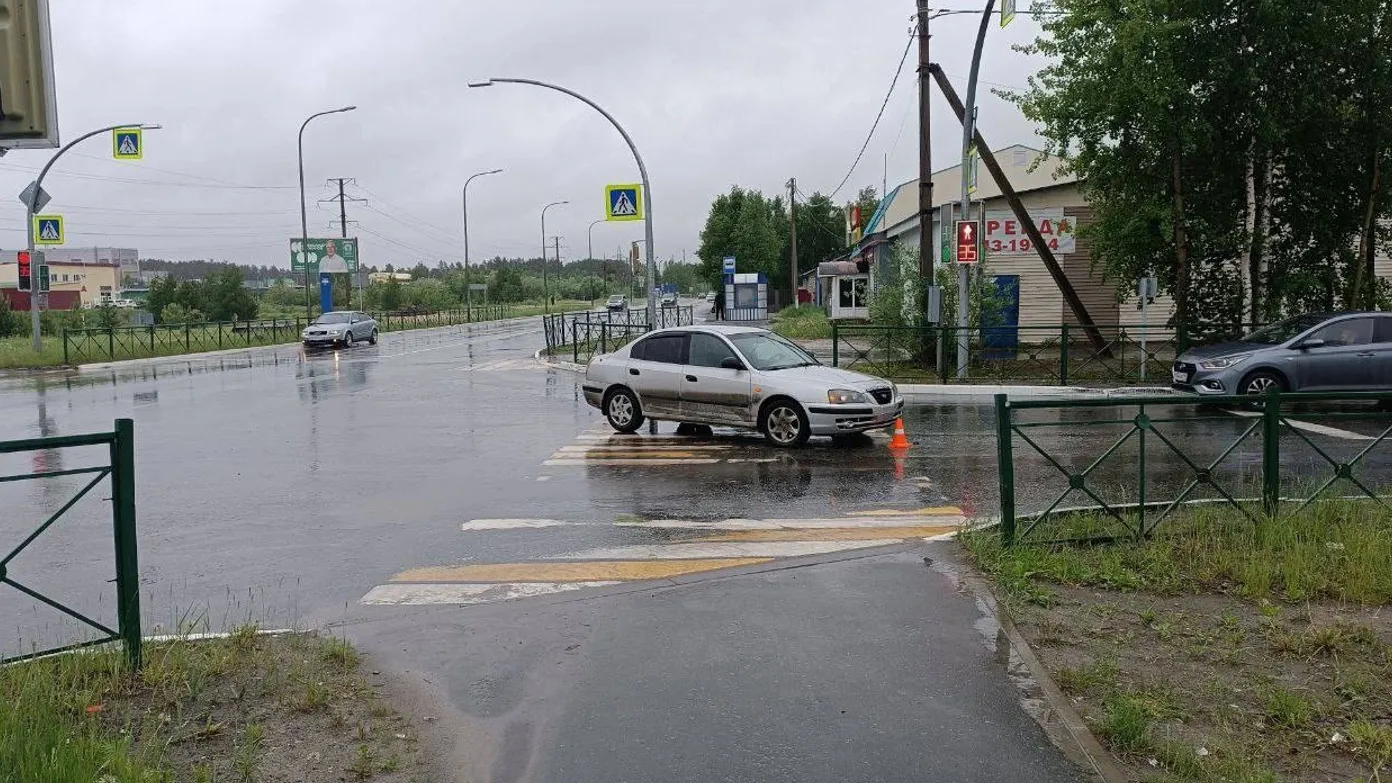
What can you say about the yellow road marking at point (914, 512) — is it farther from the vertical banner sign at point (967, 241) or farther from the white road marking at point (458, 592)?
the vertical banner sign at point (967, 241)

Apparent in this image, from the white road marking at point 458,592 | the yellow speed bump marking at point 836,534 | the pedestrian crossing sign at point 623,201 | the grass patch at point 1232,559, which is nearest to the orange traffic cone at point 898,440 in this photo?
the yellow speed bump marking at point 836,534

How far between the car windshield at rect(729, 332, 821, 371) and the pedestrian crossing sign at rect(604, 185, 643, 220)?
11.2 m

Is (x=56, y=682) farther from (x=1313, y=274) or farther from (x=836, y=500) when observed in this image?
(x=1313, y=274)

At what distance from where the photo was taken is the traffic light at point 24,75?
3719 mm

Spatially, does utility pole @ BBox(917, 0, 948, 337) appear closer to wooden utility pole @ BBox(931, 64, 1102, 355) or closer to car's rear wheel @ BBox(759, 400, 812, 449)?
wooden utility pole @ BBox(931, 64, 1102, 355)

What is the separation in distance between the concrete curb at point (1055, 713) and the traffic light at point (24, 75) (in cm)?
459

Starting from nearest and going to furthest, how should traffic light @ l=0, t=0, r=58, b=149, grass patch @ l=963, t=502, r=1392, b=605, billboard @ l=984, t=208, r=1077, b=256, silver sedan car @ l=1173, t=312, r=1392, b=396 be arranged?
1. traffic light @ l=0, t=0, r=58, b=149
2. grass patch @ l=963, t=502, r=1392, b=605
3. silver sedan car @ l=1173, t=312, r=1392, b=396
4. billboard @ l=984, t=208, r=1077, b=256

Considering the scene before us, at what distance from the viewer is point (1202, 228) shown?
68.6ft

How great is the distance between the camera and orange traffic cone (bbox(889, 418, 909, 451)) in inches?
516

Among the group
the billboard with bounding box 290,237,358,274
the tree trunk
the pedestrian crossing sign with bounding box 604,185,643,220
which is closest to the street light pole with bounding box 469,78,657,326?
the pedestrian crossing sign with bounding box 604,185,643,220

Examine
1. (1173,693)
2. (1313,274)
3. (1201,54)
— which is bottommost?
(1173,693)

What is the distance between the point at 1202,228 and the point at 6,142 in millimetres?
21219

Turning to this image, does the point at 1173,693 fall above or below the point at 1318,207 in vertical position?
below

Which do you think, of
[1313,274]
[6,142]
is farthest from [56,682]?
[1313,274]
